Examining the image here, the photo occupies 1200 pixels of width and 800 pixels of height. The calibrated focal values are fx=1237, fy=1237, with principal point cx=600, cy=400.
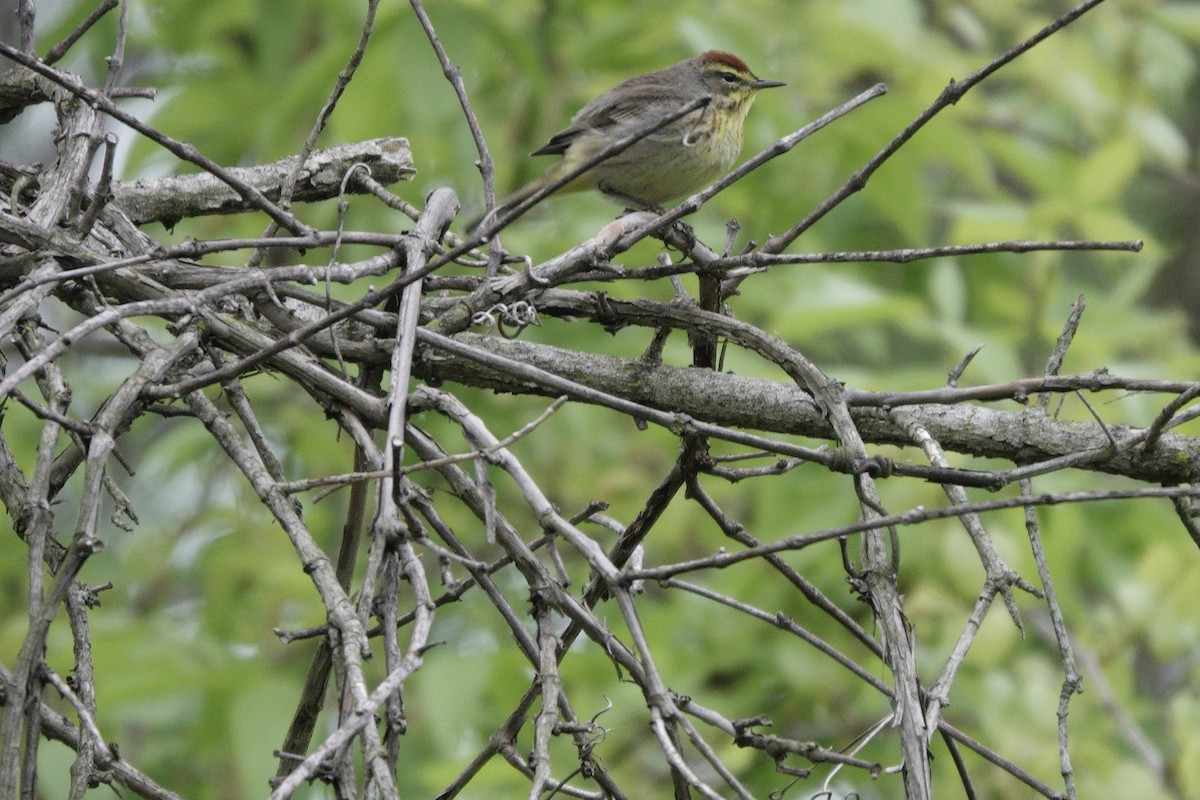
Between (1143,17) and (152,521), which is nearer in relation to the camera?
(1143,17)

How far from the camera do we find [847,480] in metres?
4.62

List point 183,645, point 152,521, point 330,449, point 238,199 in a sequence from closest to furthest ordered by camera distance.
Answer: point 238,199, point 183,645, point 330,449, point 152,521

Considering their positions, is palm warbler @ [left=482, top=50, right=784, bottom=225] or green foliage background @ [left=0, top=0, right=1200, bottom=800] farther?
green foliage background @ [left=0, top=0, right=1200, bottom=800]

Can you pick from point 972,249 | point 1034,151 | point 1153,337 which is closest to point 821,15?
point 1034,151

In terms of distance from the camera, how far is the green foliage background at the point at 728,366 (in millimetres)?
4496

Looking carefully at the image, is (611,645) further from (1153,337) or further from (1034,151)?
(1034,151)

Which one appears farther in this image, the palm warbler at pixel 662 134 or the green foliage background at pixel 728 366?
the green foliage background at pixel 728 366

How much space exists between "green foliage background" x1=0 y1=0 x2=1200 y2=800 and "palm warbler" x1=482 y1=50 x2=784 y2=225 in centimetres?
24

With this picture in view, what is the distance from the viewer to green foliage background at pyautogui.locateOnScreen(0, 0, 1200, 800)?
14.8 ft

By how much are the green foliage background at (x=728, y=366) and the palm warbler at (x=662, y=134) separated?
0.78ft

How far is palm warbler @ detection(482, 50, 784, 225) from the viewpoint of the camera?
4367 millimetres

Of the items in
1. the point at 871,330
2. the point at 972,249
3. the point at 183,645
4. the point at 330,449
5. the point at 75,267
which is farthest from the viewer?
the point at 871,330

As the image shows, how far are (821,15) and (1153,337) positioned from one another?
2149mm

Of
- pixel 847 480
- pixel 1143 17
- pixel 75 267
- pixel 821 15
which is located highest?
pixel 1143 17
